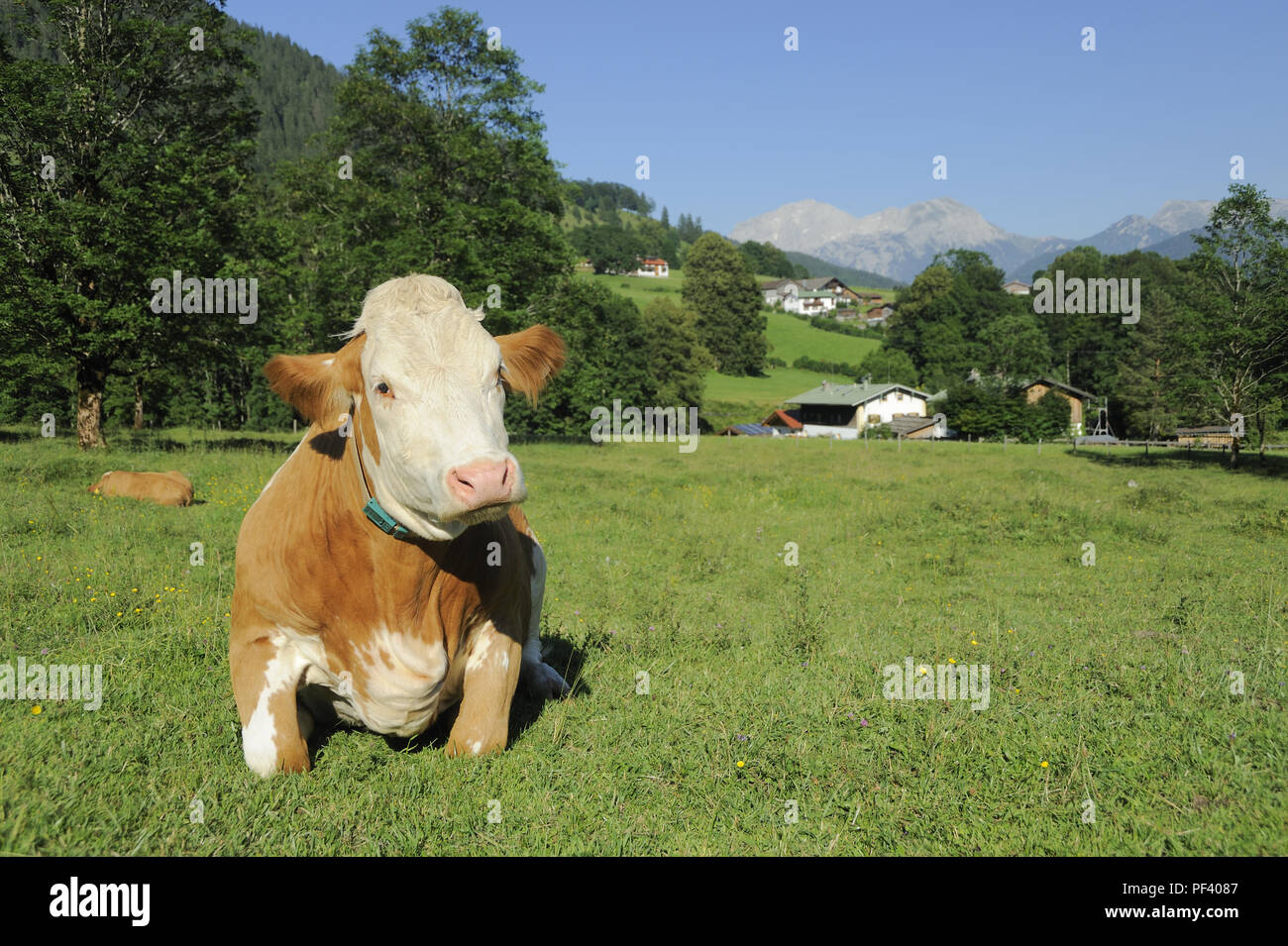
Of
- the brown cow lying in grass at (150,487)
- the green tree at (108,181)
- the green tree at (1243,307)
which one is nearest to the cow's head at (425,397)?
the brown cow lying in grass at (150,487)

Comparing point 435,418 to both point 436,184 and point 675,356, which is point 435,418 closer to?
point 436,184

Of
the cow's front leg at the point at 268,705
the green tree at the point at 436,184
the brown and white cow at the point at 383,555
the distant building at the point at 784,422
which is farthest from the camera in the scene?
the distant building at the point at 784,422

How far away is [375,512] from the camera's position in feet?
11.8

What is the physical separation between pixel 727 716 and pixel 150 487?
11.2m

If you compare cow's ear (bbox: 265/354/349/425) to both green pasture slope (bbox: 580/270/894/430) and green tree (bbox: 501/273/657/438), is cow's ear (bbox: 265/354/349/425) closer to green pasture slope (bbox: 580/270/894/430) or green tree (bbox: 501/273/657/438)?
green tree (bbox: 501/273/657/438)

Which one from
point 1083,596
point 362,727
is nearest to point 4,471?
point 362,727

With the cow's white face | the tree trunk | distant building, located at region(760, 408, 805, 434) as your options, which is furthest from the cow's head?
distant building, located at region(760, 408, 805, 434)

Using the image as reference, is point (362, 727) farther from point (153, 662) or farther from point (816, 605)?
point (816, 605)

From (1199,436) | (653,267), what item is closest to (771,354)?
(1199,436)

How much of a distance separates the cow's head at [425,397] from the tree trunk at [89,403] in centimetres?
1922

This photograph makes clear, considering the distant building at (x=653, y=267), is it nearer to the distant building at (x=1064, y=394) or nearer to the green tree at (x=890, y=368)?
the green tree at (x=890, y=368)

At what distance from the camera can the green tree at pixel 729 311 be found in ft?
325

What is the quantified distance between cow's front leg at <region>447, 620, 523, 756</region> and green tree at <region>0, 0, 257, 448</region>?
739 inches

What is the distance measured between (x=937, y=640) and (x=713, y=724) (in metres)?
2.90
